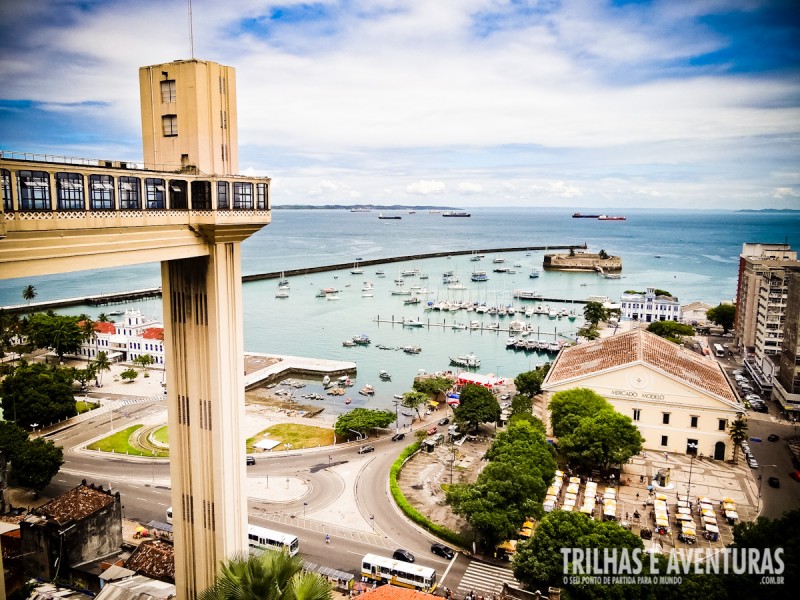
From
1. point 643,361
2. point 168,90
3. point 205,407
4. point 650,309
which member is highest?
point 168,90

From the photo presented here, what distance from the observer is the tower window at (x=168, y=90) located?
14.4 m

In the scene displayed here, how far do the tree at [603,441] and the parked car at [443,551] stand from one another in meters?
9.81

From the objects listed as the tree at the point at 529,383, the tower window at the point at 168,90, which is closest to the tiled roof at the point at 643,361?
the tree at the point at 529,383

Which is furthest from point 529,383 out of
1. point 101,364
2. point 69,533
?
point 101,364

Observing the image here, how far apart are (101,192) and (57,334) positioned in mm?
53352

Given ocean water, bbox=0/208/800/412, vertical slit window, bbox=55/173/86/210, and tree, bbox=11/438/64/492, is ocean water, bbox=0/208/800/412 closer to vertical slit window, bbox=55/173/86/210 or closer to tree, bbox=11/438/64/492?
tree, bbox=11/438/64/492

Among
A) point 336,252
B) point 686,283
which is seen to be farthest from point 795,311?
point 336,252

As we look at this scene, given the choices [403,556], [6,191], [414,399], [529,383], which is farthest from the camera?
[529,383]

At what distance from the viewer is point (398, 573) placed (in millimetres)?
22469

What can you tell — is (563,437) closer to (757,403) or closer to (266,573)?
(757,403)

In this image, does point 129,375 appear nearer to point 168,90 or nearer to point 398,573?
point 398,573

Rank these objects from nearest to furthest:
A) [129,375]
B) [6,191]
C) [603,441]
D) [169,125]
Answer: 1. [6,191]
2. [169,125]
3. [603,441]
4. [129,375]

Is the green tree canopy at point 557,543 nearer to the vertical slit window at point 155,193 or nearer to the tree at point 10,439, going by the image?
the vertical slit window at point 155,193

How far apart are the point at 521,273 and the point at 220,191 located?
11953cm
